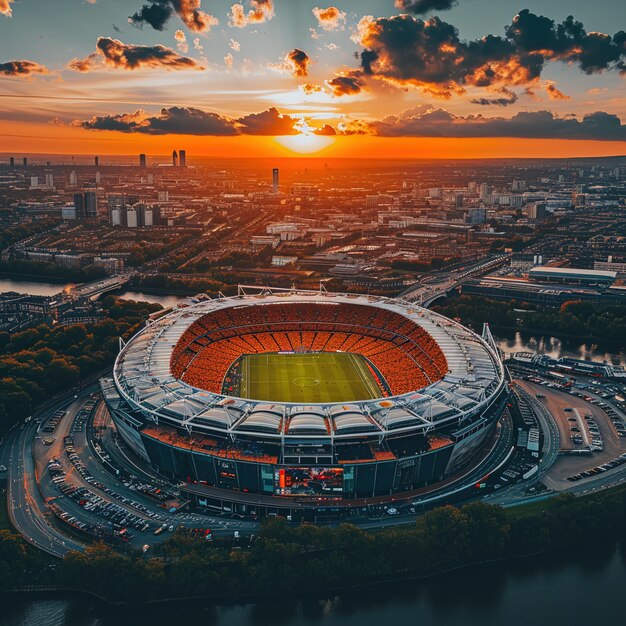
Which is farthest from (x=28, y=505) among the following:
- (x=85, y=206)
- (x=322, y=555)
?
(x=85, y=206)

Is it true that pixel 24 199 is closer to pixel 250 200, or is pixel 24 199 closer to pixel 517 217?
pixel 250 200

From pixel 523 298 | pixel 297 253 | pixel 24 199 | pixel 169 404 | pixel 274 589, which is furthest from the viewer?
pixel 24 199

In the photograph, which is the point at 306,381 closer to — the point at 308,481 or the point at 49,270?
the point at 308,481

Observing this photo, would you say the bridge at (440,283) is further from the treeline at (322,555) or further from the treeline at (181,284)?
the treeline at (322,555)

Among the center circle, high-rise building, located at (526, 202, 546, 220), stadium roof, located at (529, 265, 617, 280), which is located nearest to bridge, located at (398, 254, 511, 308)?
stadium roof, located at (529, 265, 617, 280)

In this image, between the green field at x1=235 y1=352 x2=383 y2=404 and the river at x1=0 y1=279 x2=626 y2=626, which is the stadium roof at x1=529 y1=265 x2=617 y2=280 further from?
the river at x1=0 y1=279 x2=626 y2=626

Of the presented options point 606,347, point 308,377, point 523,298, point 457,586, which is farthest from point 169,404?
point 523,298
